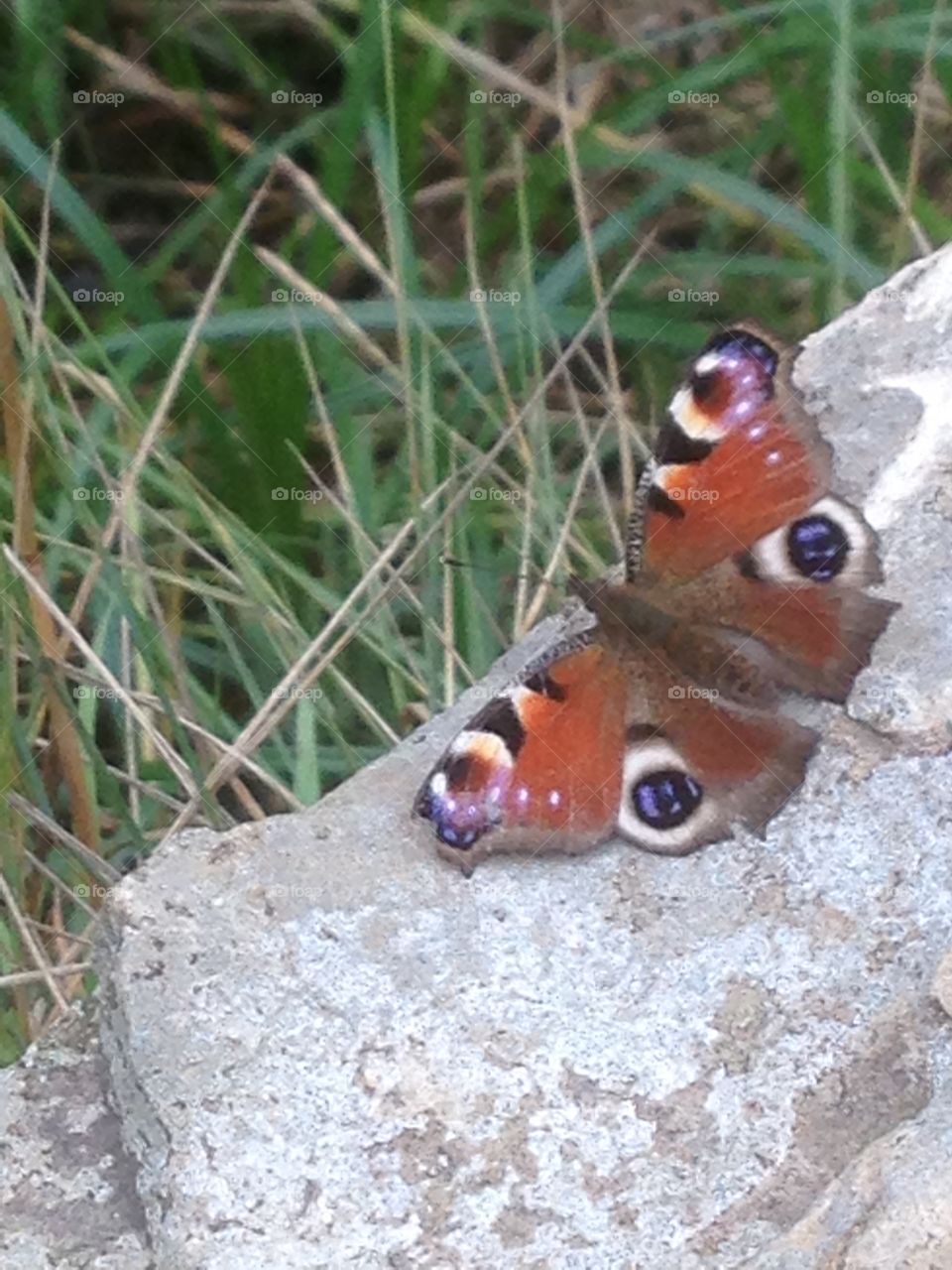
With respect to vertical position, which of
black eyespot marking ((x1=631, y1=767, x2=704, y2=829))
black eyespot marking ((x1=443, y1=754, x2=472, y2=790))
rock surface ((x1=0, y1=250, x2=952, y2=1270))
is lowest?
rock surface ((x1=0, y1=250, x2=952, y2=1270))

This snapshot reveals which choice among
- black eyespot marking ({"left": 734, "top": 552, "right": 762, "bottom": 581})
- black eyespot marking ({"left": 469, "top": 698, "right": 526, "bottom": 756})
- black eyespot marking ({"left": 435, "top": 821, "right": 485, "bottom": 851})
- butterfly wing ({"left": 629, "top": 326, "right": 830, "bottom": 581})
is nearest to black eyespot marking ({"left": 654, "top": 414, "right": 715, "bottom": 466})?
butterfly wing ({"left": 629, "top": 326, "right": 830, "bottom": 581})

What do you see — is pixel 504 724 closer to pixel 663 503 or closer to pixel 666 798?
pixel 666 798

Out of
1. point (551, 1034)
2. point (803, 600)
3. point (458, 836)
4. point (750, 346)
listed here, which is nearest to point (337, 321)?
point (750, 346)

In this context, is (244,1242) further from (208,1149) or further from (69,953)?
(69,953)

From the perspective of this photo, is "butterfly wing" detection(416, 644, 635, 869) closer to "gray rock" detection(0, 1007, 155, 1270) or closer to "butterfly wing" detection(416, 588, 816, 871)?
"butterfly wing" detection(416, 588, 816, 871)

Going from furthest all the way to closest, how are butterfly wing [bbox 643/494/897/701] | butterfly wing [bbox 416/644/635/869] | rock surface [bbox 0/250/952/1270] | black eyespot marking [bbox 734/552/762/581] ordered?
black eyespot marking [bbox 734/552/762/581] → butterfly wing [bbox 643/494/897/701] → butterfly wing [bbox 416/644/635/869] → rock surface [bbox 0/250/952/1270]

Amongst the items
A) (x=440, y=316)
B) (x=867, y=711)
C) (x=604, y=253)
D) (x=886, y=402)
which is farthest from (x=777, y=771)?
(x=604, y=253)
